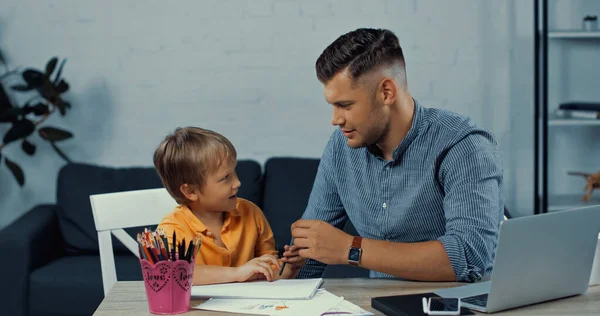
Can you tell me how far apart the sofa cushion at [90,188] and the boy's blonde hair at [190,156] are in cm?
151

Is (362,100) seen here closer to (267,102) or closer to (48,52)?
(267,102)

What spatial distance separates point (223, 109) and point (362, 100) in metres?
1.86

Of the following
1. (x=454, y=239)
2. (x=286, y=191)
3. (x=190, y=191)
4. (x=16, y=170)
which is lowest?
(x=286, y=191)

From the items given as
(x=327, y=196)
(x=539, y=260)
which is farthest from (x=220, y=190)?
(x=539, y=260)

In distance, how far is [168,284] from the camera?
4.50 ft

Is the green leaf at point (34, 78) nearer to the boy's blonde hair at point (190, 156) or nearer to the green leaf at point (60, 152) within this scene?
the green leaf at point (60, 152)

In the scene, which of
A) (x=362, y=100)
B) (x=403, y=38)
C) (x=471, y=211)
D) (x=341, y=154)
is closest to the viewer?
(x=471, y=211)

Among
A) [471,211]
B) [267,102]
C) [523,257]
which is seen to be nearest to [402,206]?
[471,211]

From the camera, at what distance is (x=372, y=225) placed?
1.88 meters

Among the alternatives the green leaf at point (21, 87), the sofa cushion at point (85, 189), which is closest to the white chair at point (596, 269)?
the sofa cushion at point (85, 189)

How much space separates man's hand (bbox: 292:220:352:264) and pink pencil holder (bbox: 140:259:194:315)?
28 centimetres

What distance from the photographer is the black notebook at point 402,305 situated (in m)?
1.35

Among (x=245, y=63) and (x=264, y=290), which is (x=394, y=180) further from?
(x=245, y=63)

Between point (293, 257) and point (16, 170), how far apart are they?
209cm
